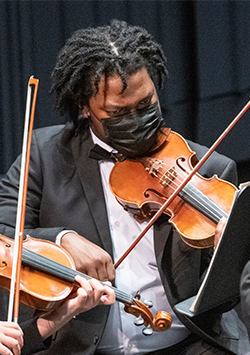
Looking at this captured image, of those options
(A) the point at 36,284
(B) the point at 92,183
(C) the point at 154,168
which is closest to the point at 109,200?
(B) the point at 92,183

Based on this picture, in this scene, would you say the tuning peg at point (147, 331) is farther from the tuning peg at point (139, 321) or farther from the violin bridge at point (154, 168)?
the violin bridge at point (154, 168)

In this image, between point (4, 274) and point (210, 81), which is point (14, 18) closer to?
point (210, 81)

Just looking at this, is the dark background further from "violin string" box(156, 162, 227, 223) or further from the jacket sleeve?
the jacket sleeve

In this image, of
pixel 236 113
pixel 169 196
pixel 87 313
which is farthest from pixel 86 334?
pixel 236 113

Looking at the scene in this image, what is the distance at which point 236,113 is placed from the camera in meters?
1.16

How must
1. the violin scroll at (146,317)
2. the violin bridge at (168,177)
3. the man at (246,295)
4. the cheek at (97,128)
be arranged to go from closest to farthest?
the man at (246,295) → the violin scroll at (146,317) → the violin bridge at (168,177) → the cheek at (97,128)

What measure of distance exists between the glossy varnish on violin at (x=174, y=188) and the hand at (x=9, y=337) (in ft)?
1.44

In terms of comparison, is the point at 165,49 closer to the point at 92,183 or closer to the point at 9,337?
the point at 92,183

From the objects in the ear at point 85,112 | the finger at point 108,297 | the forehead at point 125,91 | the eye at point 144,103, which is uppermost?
the forehead at point 125,91

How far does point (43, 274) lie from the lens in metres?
1.00

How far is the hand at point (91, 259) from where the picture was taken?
110cm

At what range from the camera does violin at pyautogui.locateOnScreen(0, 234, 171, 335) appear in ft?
3.20

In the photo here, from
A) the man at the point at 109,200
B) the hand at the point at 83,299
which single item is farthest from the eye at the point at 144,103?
the hand at the point at 83,299

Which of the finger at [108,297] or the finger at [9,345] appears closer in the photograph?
the finger at [9,345]
